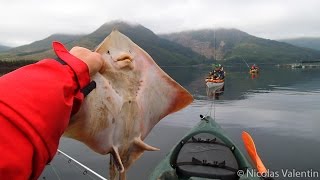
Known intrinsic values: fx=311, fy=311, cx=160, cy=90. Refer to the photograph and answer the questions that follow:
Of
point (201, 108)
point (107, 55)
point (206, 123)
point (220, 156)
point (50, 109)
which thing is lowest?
point (201, 108)

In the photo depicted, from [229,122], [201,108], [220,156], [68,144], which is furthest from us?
[201,108]

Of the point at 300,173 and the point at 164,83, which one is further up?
the point at 164,83

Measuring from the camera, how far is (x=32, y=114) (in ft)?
3.85

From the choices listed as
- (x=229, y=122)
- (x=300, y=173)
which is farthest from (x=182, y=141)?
(x=229, y=122)

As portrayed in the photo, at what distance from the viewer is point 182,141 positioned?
10.3 meters

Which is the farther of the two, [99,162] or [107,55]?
[99,162]

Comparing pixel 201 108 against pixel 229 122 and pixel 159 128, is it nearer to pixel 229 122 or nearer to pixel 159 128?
pixel 229 122

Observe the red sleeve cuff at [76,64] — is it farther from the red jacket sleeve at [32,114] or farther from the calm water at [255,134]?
the calm water at [255,134]

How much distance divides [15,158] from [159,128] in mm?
33266

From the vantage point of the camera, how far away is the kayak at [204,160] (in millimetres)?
8742

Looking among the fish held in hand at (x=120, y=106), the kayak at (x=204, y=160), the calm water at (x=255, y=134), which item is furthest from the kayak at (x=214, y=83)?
the fish held in hand at (x=120, y=106)

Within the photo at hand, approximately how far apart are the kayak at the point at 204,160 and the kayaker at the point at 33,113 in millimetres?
7212

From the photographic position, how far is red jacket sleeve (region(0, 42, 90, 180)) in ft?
3.62

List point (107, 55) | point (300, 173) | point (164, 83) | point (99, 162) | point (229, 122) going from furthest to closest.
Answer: point (229, 122) < point (99, 162) < point (300, 173) < point (164, 83) < point (107, 55)
